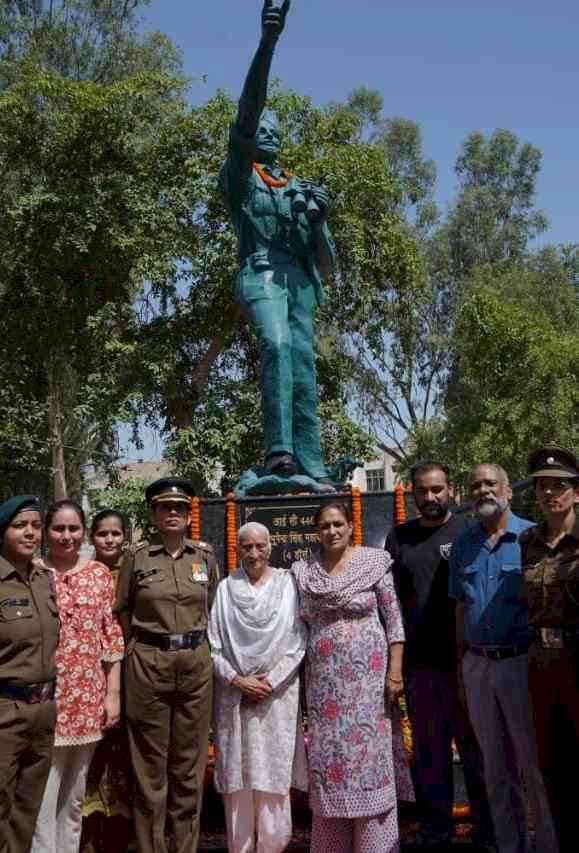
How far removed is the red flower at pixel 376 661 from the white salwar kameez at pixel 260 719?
0.88 feet

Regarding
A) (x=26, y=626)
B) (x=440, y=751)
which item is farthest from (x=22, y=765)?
(x=440, y=751)

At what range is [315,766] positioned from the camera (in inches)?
132

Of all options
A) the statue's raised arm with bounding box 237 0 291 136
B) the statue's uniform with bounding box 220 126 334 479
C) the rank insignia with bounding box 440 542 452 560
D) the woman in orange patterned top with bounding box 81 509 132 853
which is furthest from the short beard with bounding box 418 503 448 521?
the statue's raised arm with bounding box 237 0 291 136

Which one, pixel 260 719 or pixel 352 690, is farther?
pixel 260 719

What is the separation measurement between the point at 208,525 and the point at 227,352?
11.4 meters

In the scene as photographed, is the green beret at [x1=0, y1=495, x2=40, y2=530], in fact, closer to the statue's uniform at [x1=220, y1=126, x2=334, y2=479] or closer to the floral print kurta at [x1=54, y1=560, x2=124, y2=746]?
the floral print kurta at [x1=54, y1=560, x2=124, y2=746]

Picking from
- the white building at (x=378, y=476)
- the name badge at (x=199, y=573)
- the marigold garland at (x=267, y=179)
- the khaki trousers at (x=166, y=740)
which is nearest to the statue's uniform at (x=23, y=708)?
the khaki trousers at (x=166, y=740)

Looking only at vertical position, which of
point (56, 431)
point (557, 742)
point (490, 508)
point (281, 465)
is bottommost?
point (557, 742)

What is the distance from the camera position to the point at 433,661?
3.74 m

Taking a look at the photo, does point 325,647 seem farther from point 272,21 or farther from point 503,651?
point 272,21

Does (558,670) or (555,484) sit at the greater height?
(555,484)

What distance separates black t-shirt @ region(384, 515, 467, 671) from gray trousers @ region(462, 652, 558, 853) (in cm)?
→ 29

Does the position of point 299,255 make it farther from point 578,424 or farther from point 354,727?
point 578,424

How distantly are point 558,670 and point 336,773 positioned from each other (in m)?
0.85
